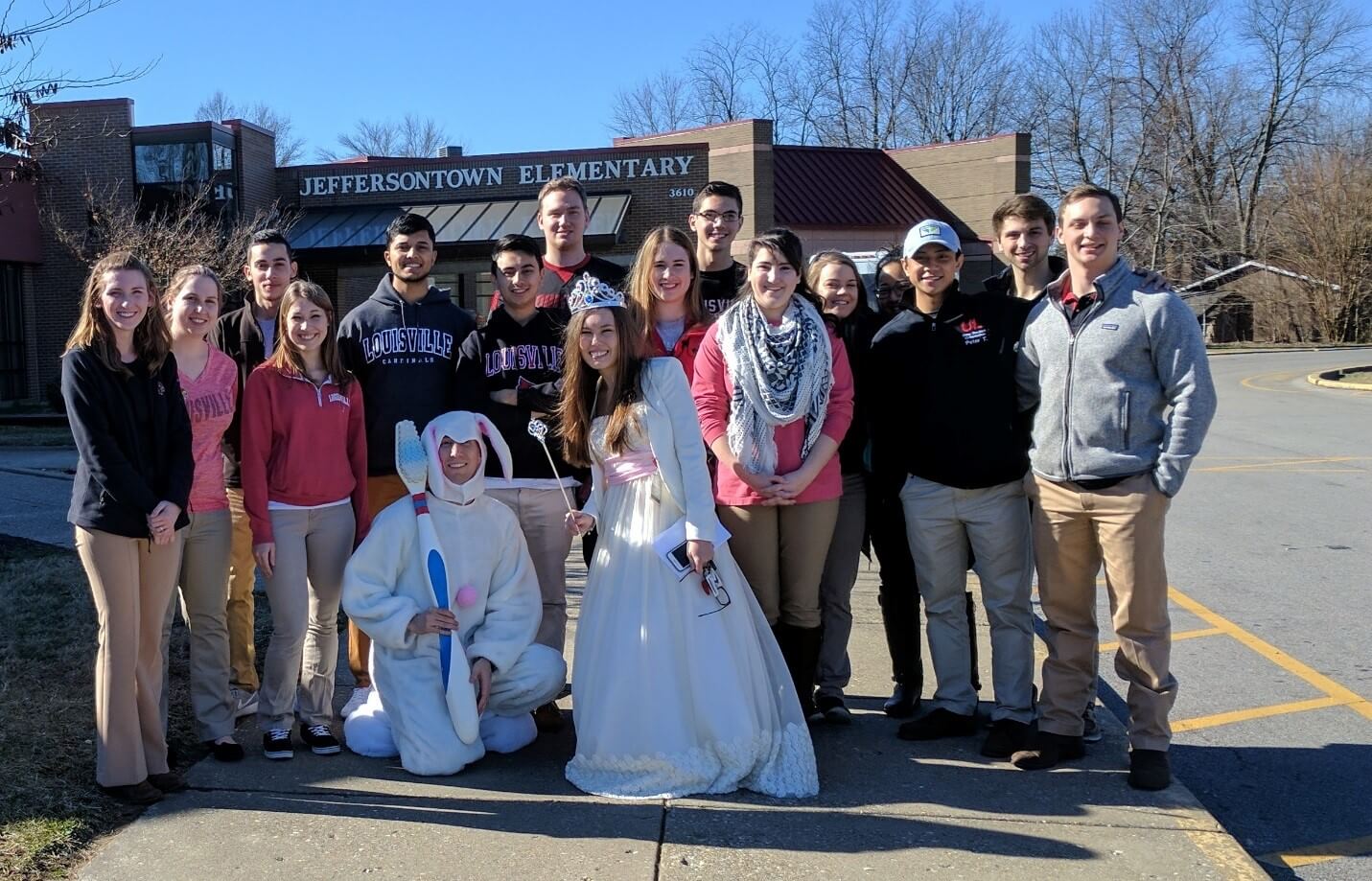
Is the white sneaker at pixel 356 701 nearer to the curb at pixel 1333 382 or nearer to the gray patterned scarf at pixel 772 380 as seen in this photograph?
the gray patterned scarf at pixel 772 380

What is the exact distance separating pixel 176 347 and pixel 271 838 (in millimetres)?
1966

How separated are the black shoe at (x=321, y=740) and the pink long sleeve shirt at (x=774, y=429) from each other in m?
Result: 1.86

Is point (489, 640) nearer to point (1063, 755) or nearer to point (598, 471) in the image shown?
point (598, 471)

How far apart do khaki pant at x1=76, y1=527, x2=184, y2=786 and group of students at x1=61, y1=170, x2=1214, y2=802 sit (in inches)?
0.5

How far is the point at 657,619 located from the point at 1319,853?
8.06 ft

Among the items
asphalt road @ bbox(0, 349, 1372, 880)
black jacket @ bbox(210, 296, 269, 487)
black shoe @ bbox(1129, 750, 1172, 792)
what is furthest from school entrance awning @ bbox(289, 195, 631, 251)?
black shoe @ bbox(1129, 750, 1172, 792)

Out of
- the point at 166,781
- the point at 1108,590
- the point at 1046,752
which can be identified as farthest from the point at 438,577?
the point at 1108,590

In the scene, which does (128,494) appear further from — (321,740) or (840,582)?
(840,582)

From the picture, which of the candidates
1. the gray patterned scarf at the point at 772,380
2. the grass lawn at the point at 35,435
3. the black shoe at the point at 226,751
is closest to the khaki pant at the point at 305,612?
the black shoe at the point at 226,751

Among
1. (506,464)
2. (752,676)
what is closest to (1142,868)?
(752,676)

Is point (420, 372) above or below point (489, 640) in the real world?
→ above

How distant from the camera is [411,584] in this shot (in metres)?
4.54

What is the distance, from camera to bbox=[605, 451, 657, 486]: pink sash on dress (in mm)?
4457

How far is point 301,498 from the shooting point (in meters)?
4.59
